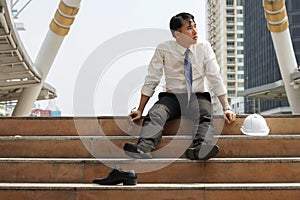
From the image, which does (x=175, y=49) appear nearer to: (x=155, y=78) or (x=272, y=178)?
(x=155, y=78)

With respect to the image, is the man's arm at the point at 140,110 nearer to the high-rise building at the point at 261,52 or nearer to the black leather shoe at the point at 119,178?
the black leather shoe at the point at 119,178

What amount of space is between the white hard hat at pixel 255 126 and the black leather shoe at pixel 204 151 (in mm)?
822

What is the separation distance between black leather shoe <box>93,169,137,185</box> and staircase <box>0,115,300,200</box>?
9 cm

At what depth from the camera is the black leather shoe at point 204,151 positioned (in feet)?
16.4

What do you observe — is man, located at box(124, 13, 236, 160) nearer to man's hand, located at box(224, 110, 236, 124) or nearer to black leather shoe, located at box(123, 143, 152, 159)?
man's hand, located at box(224, 110, 236, 124)

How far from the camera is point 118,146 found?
5602mm

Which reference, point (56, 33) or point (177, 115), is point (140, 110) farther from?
point (56, 33)

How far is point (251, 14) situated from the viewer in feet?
254

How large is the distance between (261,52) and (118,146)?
67.6 metres

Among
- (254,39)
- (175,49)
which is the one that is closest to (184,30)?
(175,49)

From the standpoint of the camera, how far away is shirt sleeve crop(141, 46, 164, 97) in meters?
5.80

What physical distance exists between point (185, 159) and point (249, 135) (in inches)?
33.0

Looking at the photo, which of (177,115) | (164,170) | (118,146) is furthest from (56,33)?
(164,170)

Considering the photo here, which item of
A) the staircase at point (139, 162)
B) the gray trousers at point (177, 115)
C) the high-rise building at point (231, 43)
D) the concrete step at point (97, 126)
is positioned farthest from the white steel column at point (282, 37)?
the high-rise building at point (231, 43)
